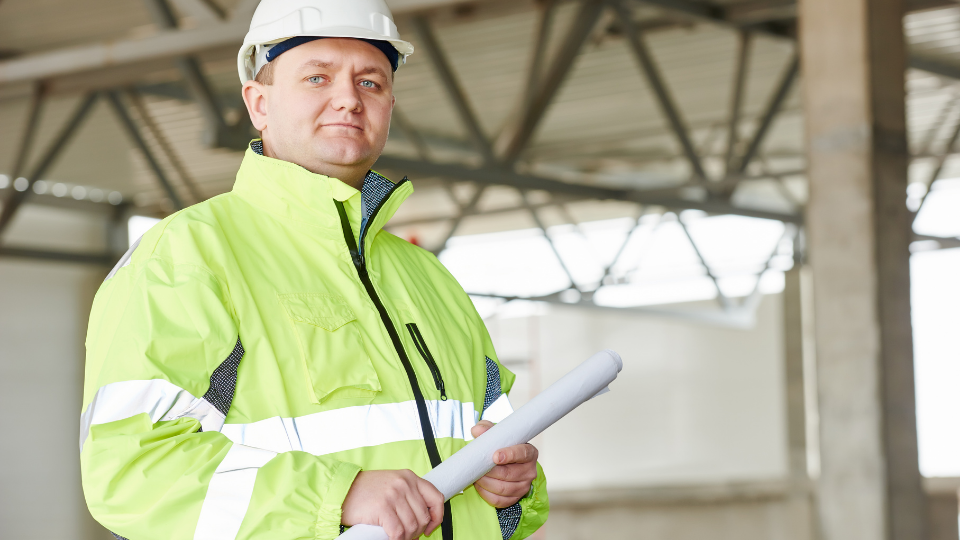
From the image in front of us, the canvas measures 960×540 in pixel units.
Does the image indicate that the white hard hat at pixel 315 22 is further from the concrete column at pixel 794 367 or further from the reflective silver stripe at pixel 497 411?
the concrete column at pixel 794 367

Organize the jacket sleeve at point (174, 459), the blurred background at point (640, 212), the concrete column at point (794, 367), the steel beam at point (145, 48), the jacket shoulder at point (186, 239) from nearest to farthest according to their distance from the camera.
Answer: the jacket sleeve at point (174, 459) < the jacket shoulder at point (186, 239) < the blurred background at point (640, 212) < the steel beam at point (145, 48) < the concrete column at point (794, 367)

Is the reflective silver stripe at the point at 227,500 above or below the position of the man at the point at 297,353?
below

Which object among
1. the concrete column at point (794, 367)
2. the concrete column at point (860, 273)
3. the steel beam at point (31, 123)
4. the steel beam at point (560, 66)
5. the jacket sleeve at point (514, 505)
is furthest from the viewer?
the concrete column at point (794, 367)

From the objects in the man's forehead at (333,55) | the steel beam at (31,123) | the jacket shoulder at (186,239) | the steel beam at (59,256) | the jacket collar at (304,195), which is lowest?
the jacket shoulder at (186,239)

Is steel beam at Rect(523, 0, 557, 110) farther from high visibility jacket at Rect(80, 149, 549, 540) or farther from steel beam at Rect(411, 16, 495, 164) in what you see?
high visibility jacket at Rect(80, 149, 549, 540)

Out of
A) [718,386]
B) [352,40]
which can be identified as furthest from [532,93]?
[718,386]

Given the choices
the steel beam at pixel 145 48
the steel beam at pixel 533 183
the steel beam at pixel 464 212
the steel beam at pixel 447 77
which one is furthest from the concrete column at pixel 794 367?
the steel beam at pixel 447 77

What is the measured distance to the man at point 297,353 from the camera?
1662 millimetres

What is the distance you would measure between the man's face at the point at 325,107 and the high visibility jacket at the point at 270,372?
0.06 m

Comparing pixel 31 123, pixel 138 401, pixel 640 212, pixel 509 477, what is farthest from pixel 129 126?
pixel 138 401

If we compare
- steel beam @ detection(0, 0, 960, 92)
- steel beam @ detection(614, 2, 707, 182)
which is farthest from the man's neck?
steel beam @ detection(614, 2, 707, 182)

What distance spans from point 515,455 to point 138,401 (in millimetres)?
680

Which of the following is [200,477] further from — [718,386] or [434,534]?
[718,386]

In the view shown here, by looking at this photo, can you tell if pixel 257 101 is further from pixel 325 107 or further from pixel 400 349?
pixel 400 349
